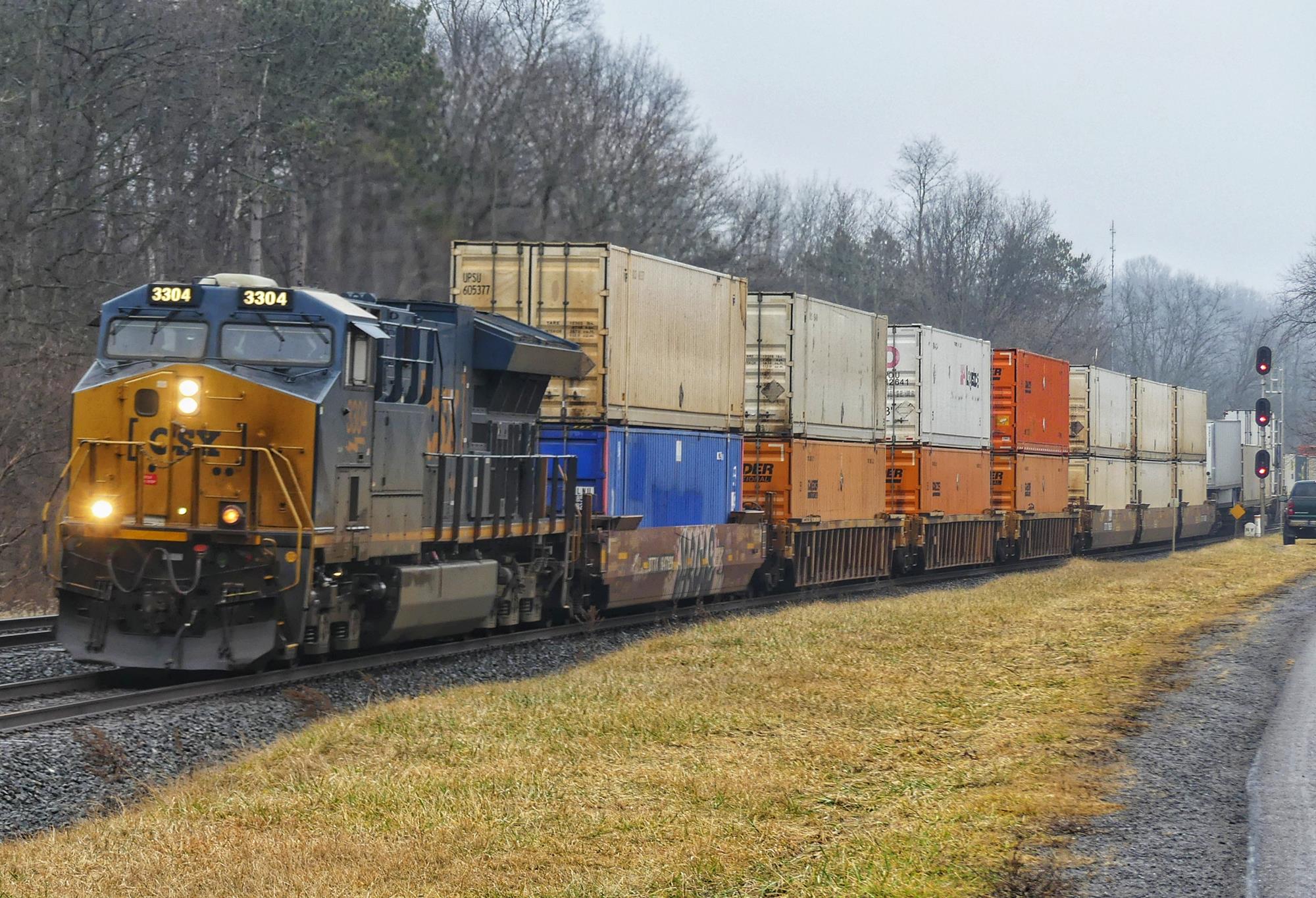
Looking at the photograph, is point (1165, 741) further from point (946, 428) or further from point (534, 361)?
point (946, 428)

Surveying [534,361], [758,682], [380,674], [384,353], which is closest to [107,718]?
[380,674]

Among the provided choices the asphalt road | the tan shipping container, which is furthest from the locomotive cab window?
the asphalt road

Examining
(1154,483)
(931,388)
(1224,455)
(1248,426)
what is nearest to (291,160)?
(931,388)

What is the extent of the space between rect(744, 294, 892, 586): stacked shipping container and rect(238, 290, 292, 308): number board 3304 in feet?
31.7

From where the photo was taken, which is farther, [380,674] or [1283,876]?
[380,674]

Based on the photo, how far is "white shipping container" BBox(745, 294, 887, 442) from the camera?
74.7ft

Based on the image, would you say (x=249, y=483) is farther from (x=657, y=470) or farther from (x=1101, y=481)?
(x=1101, y=481)

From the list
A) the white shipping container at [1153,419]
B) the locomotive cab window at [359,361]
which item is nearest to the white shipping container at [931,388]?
the white shipping container at [1153,419]

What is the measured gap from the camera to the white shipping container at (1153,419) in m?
40.5

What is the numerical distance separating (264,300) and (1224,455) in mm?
46106

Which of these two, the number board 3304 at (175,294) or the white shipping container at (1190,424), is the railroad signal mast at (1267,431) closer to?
the white shipping container at (1190,424)

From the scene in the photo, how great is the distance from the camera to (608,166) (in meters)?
46.4

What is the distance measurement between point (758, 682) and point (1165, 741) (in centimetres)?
396

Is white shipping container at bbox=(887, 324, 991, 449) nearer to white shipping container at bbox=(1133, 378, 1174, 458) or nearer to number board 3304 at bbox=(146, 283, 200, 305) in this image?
white shipping container at bbox=(1133, 378, 1174, 458)
